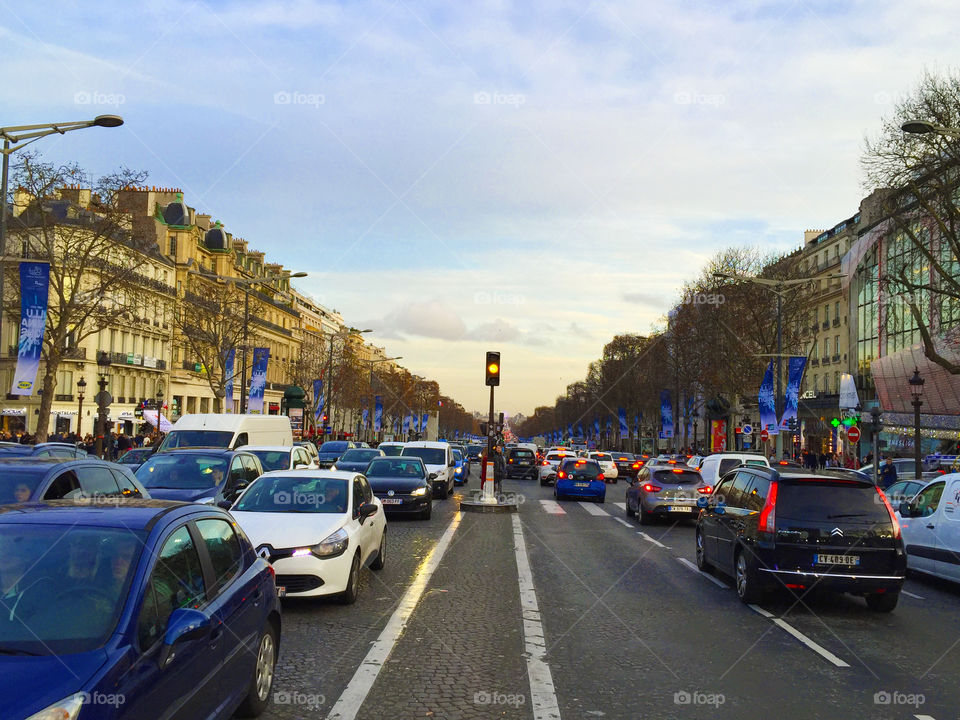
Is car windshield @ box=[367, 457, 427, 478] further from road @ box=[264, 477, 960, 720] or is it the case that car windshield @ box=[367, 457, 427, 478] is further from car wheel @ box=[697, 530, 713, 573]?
car wheel @ box=[697, 530, 713, 573]

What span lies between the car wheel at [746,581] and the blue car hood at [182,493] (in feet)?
27.1

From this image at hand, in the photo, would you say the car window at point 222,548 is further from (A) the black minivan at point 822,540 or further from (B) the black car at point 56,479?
(A) the black minivan at point 822,540

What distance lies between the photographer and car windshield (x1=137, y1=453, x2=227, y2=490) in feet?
48.3

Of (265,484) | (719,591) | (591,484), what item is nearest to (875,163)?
(591,484)

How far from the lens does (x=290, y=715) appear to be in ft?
19.2

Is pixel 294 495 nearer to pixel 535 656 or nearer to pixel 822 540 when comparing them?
pixel 535 656

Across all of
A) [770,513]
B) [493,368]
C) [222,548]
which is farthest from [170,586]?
[493,368]

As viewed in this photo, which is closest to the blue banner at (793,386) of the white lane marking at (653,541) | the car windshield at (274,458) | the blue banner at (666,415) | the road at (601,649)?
the white lane marking at (653,541)

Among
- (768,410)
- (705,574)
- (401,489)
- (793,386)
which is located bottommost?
(705,574)

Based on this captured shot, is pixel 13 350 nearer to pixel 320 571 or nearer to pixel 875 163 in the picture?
pixel 875 163

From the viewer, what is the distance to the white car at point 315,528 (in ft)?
30.8

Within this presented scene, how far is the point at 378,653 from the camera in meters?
7.64

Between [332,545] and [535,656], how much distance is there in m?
2.95

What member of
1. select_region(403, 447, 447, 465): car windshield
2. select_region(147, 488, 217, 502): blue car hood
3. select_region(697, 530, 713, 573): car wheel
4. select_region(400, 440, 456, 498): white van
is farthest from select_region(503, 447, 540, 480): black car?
select_region(697, 530, 713, 573): car wheel
